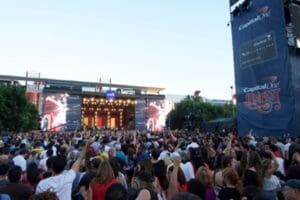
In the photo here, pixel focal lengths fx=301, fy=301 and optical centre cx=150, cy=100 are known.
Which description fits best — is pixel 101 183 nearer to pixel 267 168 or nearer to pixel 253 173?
pixel 253 173

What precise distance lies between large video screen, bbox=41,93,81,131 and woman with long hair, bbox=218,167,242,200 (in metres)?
43.6

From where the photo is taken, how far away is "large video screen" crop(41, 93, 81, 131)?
46.8 metres

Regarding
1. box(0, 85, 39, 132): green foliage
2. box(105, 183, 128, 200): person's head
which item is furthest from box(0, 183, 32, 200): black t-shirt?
box(0, 85, 39, 132): green foliage

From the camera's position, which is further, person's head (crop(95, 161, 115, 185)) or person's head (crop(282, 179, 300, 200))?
person's head (crop(95, 161, 115, 185))

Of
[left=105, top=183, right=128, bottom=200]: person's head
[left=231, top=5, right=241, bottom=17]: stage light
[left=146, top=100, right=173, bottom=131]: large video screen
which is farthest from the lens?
[left=146, top=100, right=173, bottom=131]: large video screen

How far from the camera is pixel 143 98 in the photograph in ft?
182

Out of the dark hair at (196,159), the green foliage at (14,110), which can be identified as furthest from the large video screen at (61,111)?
the dark hair at (196,159)

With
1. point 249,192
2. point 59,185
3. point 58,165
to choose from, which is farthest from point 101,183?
point 249,192

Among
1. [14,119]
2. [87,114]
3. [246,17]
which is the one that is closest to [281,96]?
[246,17]

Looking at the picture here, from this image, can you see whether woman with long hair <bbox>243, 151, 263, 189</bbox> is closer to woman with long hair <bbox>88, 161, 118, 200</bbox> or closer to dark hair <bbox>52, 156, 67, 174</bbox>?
woman with long hair <bbox>88, 161, 118, 200</bbox>

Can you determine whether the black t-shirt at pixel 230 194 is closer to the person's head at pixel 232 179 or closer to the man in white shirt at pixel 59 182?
the person's head at pixel 232 179

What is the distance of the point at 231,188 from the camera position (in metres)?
4.00

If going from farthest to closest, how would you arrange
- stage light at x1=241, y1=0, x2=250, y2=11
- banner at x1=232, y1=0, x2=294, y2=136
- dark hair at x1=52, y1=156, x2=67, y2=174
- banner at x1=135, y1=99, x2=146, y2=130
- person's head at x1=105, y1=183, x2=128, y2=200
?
banner at x1=135, y1=99, x2=146, y2=130 < stage light at x1=241, y1=0, x2=250, y2=11 < banner at x1=232, y1=0, x2=294, y2=136 < dark hair at x1=52, y1=156, x2=67, y2=174 < person's head at x1=105, y1=183, x2=128, y2=200

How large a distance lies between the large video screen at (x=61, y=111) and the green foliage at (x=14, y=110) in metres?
9.30
